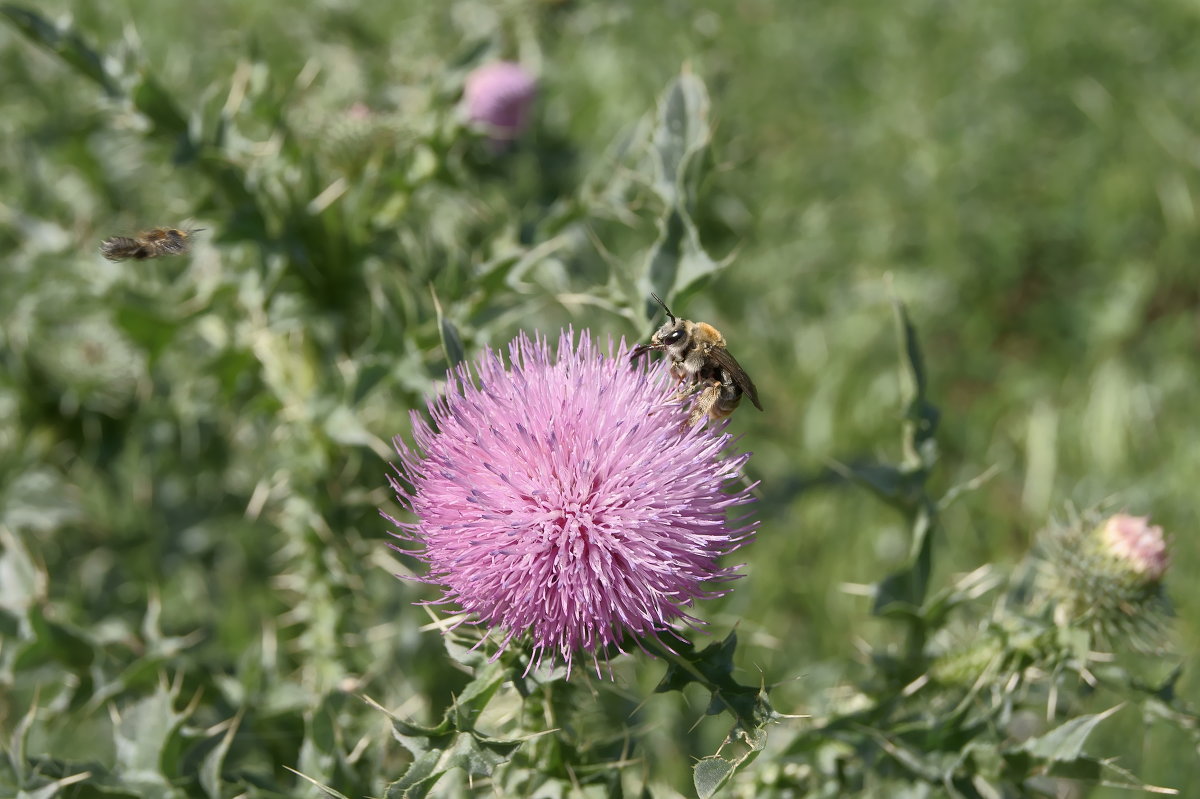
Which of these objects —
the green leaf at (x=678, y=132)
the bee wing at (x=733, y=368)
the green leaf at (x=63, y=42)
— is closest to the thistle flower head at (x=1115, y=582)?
the bee wing at (x=733, y=368)

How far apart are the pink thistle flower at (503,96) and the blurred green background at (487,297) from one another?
0.41 feet

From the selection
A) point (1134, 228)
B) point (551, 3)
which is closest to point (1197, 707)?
point (1134, 228)

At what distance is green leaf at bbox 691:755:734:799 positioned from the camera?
6.25 feet

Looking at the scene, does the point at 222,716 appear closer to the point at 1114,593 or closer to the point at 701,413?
the point at 701,413

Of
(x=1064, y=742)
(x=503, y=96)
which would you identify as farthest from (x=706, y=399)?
(x=503, y=96)

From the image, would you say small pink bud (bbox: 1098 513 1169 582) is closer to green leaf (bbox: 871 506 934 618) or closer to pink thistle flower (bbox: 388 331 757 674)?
green leaf (bbox: 871 506 934 618)

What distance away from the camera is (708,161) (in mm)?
3051

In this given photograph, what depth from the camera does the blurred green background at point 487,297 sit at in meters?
3.38

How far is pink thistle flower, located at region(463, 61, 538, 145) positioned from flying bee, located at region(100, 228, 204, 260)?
228 centimetres

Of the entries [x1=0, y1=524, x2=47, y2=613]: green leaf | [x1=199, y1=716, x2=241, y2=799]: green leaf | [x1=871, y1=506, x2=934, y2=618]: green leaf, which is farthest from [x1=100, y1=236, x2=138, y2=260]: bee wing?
[x1=871, y1=506, x2=934, y2=618]: green leaf

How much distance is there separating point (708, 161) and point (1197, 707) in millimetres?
3096

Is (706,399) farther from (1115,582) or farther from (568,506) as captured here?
(1115,582)

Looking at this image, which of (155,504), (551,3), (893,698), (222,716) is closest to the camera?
(893,698)

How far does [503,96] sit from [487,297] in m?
2.25
